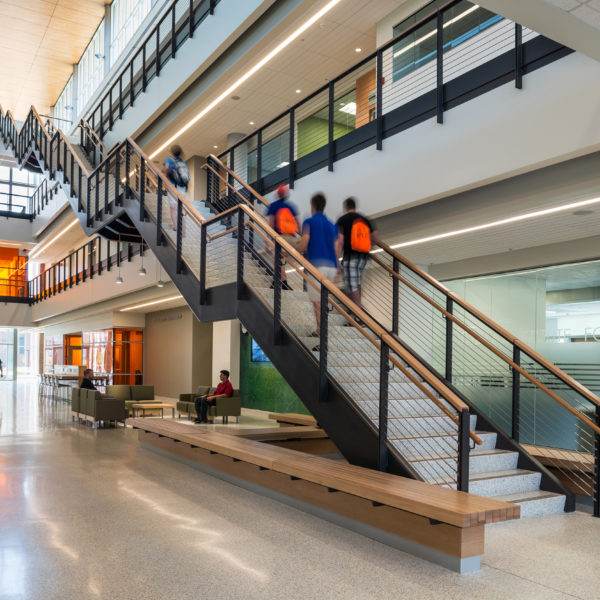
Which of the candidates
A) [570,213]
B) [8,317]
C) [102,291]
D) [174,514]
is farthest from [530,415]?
[8,317]

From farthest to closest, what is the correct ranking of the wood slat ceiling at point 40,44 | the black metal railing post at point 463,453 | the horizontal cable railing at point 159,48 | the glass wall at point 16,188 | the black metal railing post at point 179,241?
the glass wall at point 16,188 < the wood slat ceiling at point 40,44 < the horizontal cable railing at point 159,48 < the black metal railing post at point 179,241 < the black metal railing post at point 463,453

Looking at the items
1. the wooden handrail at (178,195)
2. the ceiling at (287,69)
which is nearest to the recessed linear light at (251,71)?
the ceiling at (287,69)

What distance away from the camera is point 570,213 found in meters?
6.52

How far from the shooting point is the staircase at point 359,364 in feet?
16.8

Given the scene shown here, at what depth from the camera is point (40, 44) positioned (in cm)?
2211

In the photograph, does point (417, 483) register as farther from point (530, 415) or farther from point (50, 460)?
point (50, 460)

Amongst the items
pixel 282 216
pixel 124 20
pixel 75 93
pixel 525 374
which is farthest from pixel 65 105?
pixel 525 374

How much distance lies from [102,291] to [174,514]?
1581 cm

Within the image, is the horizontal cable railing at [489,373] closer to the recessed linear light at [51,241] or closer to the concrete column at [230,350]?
the concrete column at [230,350]

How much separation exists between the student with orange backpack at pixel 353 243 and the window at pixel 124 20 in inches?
535

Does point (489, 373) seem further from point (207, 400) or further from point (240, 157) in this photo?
point (240, 157)

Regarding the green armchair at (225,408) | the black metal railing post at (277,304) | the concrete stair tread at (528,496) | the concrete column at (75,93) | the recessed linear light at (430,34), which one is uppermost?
the concrete column at (75,93)

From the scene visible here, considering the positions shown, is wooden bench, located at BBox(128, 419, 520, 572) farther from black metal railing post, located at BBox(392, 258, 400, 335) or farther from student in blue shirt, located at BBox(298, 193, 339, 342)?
black metal railing post, located at BBox(392, 258, 400, 335)

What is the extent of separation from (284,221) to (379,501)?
4.52 metres
